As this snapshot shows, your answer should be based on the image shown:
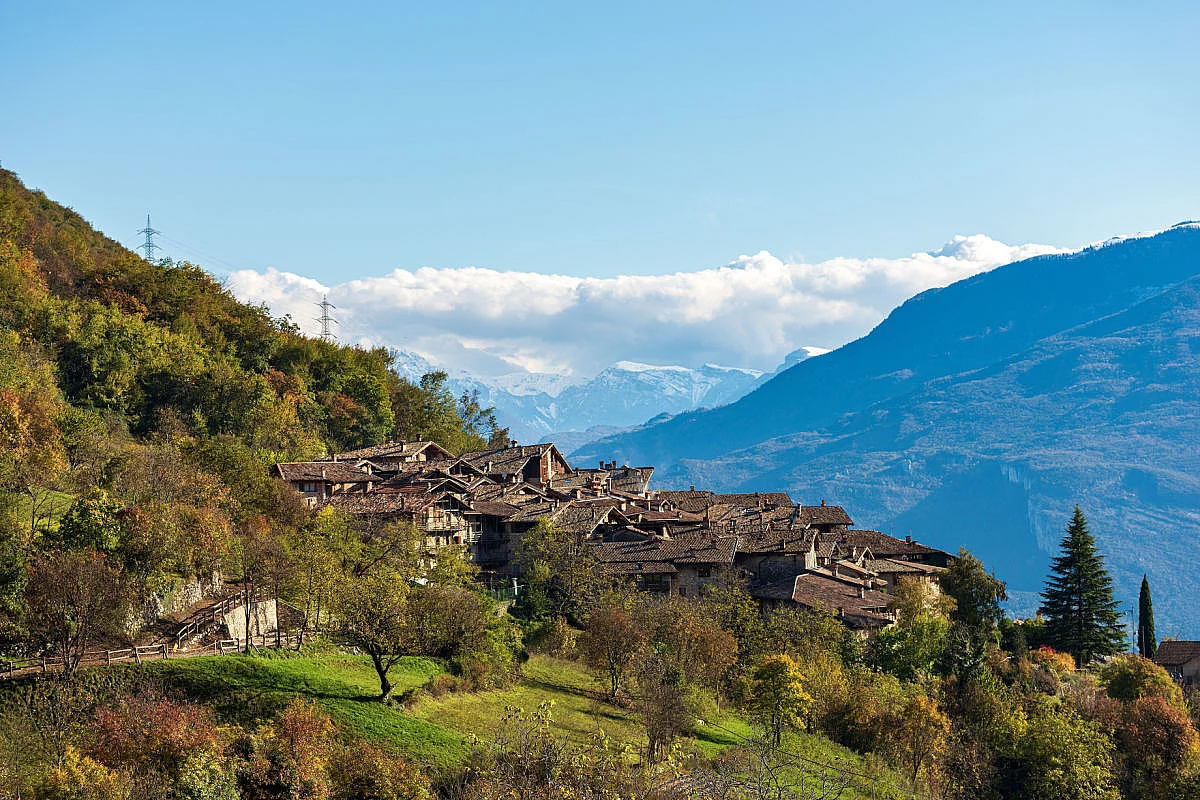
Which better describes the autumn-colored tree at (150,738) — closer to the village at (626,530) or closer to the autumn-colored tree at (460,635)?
the autumn-colored tree at (460,635)

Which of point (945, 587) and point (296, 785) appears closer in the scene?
point (296, 785)

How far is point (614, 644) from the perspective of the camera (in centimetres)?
4725

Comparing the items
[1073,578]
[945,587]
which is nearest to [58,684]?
[945,587]

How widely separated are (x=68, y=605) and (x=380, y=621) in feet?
34.5

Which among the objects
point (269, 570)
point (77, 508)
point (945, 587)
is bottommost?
point (945, 587)

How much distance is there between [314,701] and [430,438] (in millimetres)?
61566

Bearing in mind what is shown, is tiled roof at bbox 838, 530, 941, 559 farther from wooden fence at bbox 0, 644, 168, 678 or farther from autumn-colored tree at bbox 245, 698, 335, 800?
autumn-colored tree at bbox 245, 698, 335, 800

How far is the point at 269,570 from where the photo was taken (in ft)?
139

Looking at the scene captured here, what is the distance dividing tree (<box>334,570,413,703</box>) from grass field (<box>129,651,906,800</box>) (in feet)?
4.06

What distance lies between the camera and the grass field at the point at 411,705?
35688 mm

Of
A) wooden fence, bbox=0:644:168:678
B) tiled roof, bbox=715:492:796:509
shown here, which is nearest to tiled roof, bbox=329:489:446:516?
wooden fence, bbox=0:644:168:678

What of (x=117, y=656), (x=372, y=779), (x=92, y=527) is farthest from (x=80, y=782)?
(x=92, y=527)

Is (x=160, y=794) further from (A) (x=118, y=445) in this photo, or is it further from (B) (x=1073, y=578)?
(B) (x=1073, y=578)

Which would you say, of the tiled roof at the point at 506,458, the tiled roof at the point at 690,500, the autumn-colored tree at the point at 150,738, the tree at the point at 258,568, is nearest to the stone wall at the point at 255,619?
the tree at the point at 258,568
